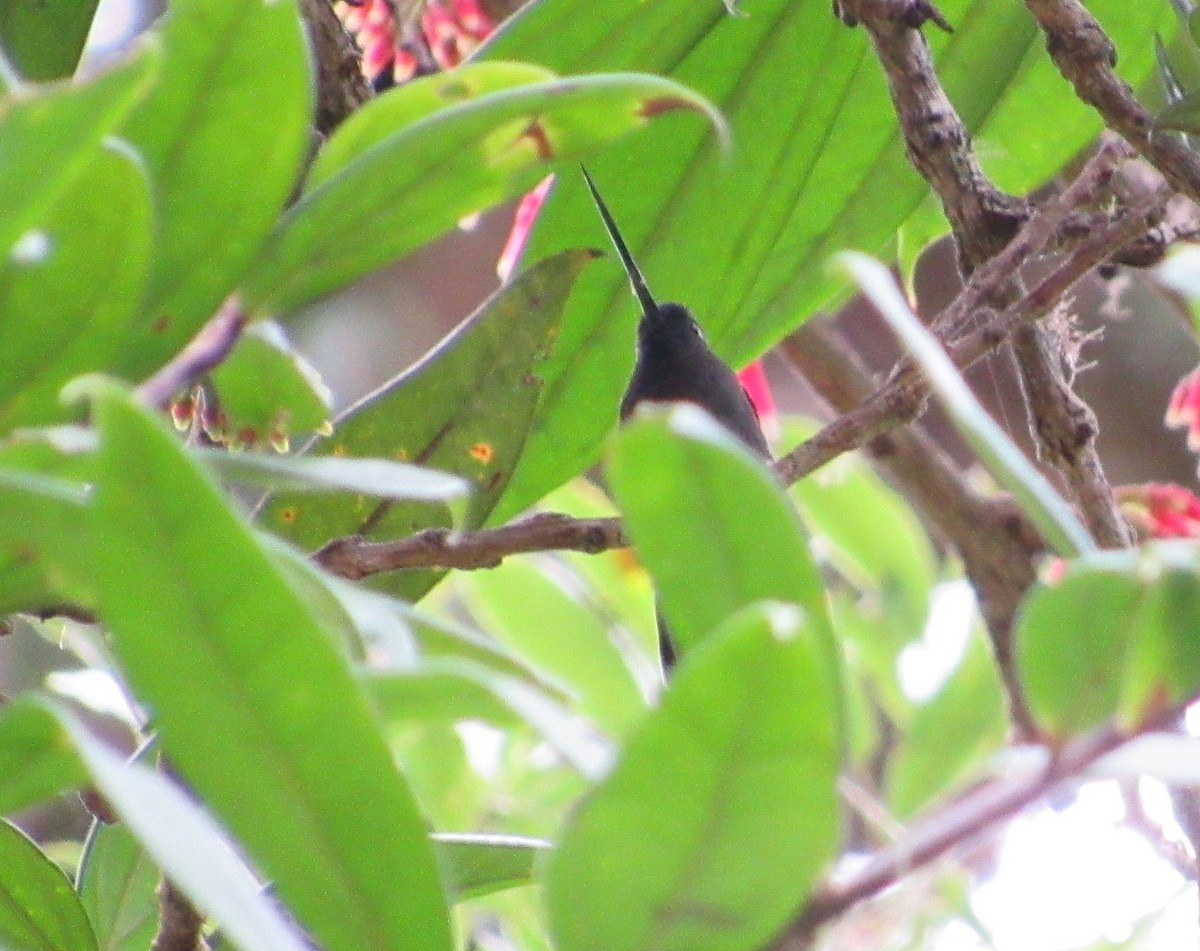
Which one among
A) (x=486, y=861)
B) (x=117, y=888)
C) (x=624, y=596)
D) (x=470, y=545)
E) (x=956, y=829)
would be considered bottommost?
(x=624, y=596)

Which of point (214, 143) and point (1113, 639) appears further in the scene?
point (214, 143)

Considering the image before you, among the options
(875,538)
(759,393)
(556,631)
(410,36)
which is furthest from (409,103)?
→ (875,538)

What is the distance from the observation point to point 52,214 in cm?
46

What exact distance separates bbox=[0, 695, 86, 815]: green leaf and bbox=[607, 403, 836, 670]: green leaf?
156 millimetres

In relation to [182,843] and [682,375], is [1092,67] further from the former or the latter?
[182,843]

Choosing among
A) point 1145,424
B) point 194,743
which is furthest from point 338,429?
point 1145,424

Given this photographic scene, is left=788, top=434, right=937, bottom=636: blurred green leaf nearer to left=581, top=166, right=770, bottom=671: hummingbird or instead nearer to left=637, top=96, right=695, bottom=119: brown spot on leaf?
left=581, top=166, right=770, bottom=671: hummingbird

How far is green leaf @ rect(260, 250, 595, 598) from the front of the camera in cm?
75

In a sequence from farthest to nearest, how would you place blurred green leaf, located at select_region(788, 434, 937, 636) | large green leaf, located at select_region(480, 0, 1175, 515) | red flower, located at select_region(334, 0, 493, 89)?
blurred green leaf, located at select_region(788, 434, 937, 636), red flower, located at select_region(334, 0, 493, 89), large green leaf, located at select_region(480, 0, 1175, 515)

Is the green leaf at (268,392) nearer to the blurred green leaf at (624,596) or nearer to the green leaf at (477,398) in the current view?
the green leaf at (477,398)

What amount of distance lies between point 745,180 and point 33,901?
22.0 inches

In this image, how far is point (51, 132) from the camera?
0.39m

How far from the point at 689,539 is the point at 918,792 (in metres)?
1.25

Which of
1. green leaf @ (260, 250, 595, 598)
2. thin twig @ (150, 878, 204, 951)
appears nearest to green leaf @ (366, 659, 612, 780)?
thin twig @ (150, 878, 204, 951)
